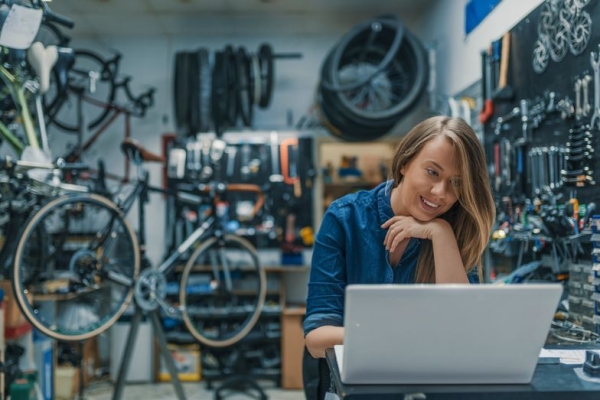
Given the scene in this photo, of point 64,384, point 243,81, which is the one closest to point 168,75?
point 243,81

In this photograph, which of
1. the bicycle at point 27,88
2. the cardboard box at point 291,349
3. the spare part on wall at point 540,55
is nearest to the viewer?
the spare part on wall at point 540,55

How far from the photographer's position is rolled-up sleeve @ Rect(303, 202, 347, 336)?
4.69ft

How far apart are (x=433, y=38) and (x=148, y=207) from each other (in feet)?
9.37

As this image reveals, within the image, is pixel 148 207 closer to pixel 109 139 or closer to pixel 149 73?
pixel 109 139

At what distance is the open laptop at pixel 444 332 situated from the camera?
34.5 inches

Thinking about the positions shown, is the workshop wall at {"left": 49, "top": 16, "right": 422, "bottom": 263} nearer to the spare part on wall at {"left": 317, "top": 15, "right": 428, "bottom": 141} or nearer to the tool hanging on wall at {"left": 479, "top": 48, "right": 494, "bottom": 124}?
the spare part on wall at {"left": 317, "top": 15, "right": 428, "bottom": 141}

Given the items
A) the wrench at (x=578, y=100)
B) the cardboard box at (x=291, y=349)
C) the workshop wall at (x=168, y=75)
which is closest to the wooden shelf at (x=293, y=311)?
the cardboard box at (x=291, y=349)

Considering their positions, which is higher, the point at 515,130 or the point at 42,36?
the point at 42,36

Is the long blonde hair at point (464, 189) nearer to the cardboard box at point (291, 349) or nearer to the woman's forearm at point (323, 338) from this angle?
the woman's forearm at point (323, 338)

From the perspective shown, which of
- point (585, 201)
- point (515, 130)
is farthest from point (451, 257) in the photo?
point (515, 130)

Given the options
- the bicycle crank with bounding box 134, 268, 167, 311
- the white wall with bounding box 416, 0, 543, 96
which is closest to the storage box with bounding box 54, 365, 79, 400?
the bicycle crank with bounding box 134, 268, 167, 311

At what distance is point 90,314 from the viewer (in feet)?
14.6

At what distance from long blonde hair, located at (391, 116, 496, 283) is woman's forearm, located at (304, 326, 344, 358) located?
0.91ft

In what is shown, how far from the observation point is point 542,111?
2467 mm
